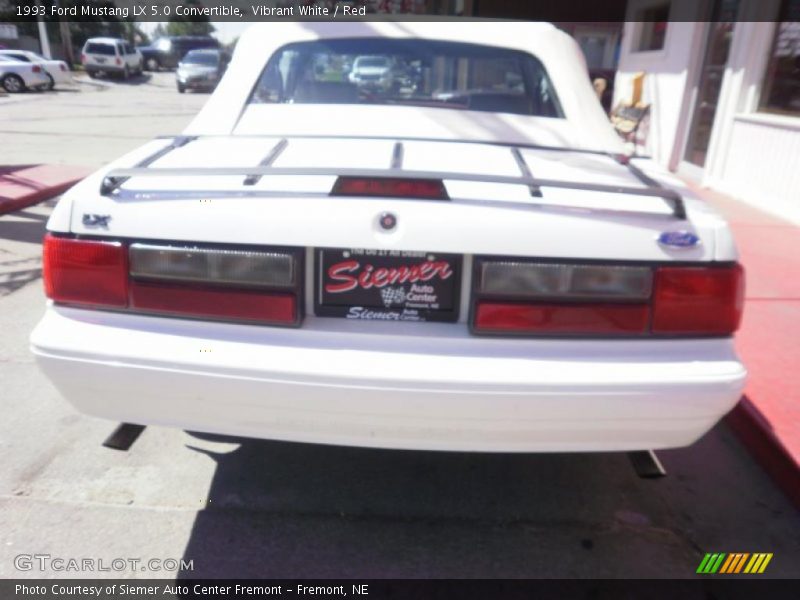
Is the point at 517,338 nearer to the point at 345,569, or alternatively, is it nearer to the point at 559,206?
the point at 559,206

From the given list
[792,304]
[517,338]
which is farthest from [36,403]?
[792,304]

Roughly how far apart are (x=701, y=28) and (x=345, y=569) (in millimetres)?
9132

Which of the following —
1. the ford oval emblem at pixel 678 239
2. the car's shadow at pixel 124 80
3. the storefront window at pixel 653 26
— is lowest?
the car's shadow at pixel 124 80

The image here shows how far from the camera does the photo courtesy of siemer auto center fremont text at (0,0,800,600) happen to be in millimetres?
1931

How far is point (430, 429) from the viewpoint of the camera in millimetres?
1992

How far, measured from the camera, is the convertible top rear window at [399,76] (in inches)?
131

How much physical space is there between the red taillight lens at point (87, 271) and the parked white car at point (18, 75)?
2757cm

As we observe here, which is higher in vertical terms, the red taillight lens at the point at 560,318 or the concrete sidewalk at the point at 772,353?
the red taillight lens at the point at 560,318

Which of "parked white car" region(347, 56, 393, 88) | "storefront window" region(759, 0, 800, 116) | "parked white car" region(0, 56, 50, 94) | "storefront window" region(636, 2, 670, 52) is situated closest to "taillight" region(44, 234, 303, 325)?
"parked white car" region(347, 56, 393, 88)

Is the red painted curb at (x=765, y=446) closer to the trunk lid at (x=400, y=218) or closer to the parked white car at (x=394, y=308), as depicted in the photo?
the parked white car at (x=394, y=308)

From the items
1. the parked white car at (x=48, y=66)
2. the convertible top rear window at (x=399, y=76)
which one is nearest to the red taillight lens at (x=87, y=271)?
the convertible top rear window at (x=399, y=76)

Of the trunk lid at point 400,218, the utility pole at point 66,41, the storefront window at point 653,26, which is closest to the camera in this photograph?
the trunk lid at point 400,218

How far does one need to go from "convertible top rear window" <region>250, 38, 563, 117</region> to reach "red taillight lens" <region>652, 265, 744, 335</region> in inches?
60.2

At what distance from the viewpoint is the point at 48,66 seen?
86.8 feet
